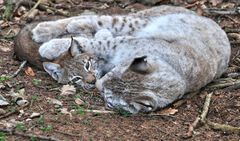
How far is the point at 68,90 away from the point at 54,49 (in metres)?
0.61

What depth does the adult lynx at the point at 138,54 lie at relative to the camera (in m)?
5.09

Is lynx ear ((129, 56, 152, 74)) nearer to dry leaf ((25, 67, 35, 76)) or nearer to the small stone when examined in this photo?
the small stone

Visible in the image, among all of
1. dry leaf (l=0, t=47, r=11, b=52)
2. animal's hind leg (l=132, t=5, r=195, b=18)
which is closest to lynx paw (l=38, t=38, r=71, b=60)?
dry leaf (l=0, t=47, r=11, b=52)

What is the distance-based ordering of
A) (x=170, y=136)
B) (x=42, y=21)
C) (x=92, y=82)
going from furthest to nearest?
(x=42, y=21) → (x=92, y=82) → (x=170, y=136)

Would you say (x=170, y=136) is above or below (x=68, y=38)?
below

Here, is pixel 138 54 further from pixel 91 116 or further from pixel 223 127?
pixel 223 127

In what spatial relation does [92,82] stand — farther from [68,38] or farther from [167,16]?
[167,16]

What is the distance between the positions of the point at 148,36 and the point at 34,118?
1.89 m

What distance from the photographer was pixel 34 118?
15.4 ft

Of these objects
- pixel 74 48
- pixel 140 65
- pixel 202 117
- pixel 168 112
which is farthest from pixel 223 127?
pixel 74 48

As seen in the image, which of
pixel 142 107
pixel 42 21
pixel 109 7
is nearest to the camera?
pixel 142 107

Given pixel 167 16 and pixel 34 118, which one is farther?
pixel 167 16

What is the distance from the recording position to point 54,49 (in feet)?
19.3

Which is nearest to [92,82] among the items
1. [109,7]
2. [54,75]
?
[54,75]
